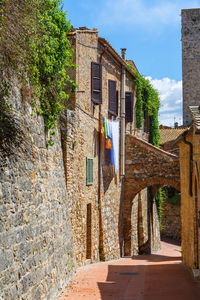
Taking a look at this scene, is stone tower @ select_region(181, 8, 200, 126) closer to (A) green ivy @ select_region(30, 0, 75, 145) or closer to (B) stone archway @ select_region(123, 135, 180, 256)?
(B) stone archway @ select_region(123, 135, 180, 256)

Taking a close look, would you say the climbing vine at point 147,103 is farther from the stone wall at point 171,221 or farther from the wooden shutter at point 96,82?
the stone wall at point 171,221

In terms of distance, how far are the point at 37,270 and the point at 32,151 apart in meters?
2.21

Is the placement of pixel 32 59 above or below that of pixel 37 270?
above

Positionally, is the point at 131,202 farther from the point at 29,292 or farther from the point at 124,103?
the point at 29,292

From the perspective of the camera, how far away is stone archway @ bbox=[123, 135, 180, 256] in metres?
19.6

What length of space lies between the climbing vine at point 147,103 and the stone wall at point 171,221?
881 centimetres

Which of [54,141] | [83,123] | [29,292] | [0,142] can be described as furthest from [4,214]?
[83,123]

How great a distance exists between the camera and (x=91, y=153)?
15.0 meters

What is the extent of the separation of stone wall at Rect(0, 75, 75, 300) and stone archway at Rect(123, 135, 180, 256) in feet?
32.7

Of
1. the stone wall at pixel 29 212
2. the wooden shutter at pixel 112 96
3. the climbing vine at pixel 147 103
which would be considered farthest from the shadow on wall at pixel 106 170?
the stone wall at pixel 29 212

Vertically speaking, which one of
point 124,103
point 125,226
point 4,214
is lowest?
point 125,226

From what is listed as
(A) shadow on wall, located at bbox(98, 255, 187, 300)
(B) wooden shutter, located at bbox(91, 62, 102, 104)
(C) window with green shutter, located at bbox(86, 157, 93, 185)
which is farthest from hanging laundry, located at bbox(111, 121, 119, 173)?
(A) shadow on wall, located at bbox(98, 255, 187, 300)

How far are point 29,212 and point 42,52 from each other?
329 cm

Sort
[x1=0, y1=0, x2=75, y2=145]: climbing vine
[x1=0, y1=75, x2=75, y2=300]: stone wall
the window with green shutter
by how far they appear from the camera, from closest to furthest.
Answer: [x1=0, y1=75, x2=75, y2=300]: stone wall → [x1=0, y1=0, x2=75, y2=145]: climbing vine → the window with green shutter
